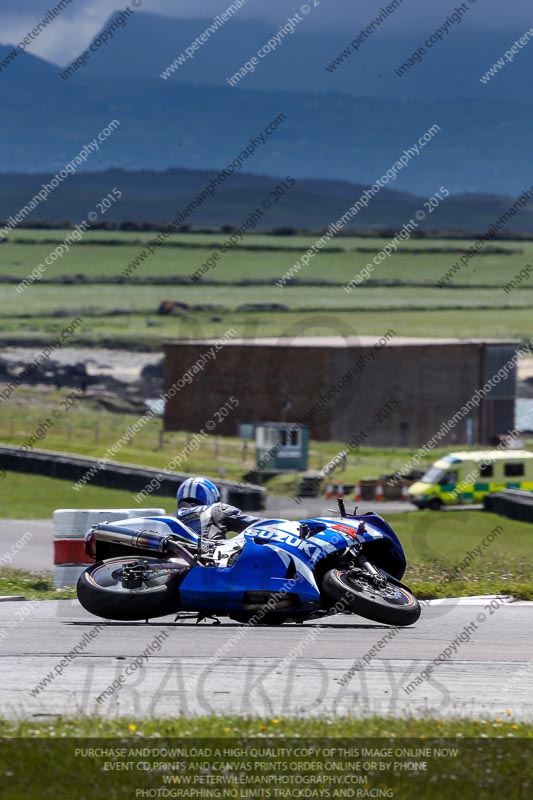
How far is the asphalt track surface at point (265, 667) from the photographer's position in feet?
25.7

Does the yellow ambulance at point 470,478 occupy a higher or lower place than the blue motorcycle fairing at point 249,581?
lower

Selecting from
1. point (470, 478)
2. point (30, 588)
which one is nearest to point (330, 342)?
point (470, 478)

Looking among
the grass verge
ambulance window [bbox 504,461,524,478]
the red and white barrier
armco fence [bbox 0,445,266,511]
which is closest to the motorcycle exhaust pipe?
the grass verge

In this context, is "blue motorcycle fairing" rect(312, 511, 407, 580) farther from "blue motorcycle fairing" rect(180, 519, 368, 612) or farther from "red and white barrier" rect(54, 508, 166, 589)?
"red and white barrier" rect(54, 508, 166, 589)

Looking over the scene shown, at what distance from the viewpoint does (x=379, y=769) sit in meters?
6.36

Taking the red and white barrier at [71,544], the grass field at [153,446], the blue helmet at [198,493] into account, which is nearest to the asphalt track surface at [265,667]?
the blue helmet at [198,493]

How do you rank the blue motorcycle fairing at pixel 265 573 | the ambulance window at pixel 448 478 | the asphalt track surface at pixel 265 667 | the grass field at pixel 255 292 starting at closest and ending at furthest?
1. the asphalt track surface at pixel 265 667
2. the blue motorcycle fairing at pixel 265 573
3. the ambulance window at pixel 448 478
4. the grass field at pixel 255 292

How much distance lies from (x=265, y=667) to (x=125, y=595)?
83.0 inches

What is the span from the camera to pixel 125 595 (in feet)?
34.8

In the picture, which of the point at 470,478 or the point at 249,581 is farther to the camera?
the point at 470,478

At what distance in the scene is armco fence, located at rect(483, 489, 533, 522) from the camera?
32312 millimetres

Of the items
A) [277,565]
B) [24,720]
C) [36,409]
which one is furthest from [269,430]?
[24,720]

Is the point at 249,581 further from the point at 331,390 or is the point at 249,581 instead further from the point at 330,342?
the point at 330,342

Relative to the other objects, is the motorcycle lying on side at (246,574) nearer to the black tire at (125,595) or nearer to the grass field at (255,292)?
the black tire at (125,595)
